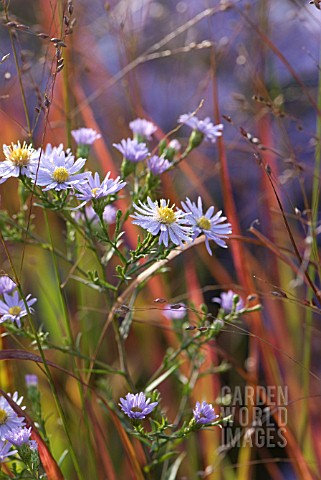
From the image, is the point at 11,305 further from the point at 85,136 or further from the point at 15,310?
the point at 85,136

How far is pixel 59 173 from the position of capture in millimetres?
708

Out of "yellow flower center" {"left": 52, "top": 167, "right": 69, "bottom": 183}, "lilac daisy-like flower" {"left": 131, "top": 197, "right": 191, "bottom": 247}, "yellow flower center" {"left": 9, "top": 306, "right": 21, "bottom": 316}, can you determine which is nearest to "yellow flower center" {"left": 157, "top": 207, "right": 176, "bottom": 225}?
"lilac daisy-like flower" {"left": 131, "top": 197, "right": 191, "bottom": 247}

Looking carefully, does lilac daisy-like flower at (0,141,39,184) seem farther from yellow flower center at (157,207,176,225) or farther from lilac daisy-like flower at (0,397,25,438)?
lilac daisy-like flower at (0,397,25,438)

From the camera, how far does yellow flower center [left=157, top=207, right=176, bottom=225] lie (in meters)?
0.70

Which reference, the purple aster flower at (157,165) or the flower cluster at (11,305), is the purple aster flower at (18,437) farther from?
the purple aster flower at (157,165)

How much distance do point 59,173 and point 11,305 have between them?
19cm

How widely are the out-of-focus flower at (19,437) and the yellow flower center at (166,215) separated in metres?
0.25

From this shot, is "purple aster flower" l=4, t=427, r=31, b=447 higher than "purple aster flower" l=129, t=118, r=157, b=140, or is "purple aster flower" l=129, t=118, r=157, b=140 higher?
"purple aster flower" l=129, t=118, r=157, b=140

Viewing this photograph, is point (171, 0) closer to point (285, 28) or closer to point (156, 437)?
point (285, 28)

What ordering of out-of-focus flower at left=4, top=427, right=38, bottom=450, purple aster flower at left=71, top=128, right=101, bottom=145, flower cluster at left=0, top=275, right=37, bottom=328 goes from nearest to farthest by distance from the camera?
out-of-focus flower at left=4, top=427, right=38, bottom=450 < flower cluster at left=0, top=275, right=37, bottom=328 < purple aster flower at left=71, top=128, right=101, bottom=145

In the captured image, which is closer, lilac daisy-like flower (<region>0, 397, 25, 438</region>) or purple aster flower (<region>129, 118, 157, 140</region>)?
lilac daisy-like flower (<region>0, 397, 25, 438</region>)

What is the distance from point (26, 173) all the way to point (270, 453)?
36.4 inches

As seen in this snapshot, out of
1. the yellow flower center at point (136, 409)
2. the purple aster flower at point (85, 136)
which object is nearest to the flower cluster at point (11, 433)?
the yellow flower center at point (136, 409)

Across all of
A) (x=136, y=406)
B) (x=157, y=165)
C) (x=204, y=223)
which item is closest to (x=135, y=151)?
(x=157, y=165)
